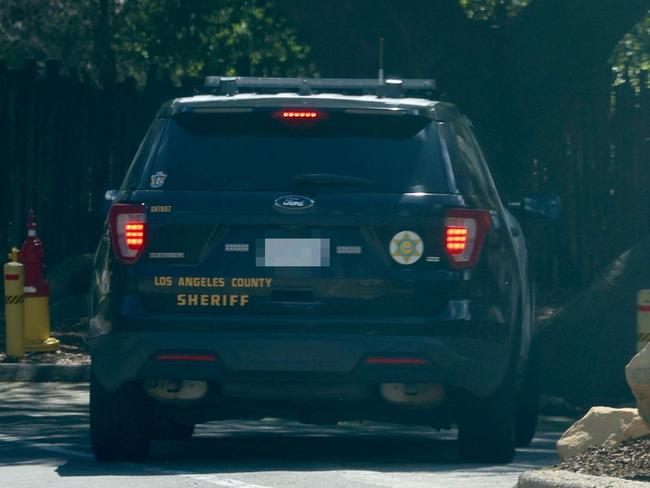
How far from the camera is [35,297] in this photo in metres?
15.2

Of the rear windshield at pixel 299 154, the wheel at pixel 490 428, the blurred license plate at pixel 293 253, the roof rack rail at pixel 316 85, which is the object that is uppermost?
the roof rack rail at pixel 316 85

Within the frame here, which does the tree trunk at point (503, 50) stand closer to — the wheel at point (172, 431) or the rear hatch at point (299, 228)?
the wheel at point (172, 431)

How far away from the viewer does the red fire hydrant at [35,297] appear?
15070 mm

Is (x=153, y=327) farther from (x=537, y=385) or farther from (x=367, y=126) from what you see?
(x=537, y=385)

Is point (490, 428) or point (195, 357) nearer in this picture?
point (195, 357)

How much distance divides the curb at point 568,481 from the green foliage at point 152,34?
16536mm

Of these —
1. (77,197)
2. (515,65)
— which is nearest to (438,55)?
(515,65)

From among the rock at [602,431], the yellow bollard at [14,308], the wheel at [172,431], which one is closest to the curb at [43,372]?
the yellow bollard at [14,308]

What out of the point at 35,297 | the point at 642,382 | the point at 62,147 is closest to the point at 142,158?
the point at 642,382

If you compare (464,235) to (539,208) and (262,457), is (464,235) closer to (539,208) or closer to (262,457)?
(262,457)

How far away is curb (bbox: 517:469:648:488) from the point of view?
276 inches

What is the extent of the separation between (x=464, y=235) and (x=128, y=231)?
5.03 feet

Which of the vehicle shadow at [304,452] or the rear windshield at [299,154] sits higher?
the rear windshield at [299,154]

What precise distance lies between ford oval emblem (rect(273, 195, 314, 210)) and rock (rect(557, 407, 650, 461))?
158 cm
